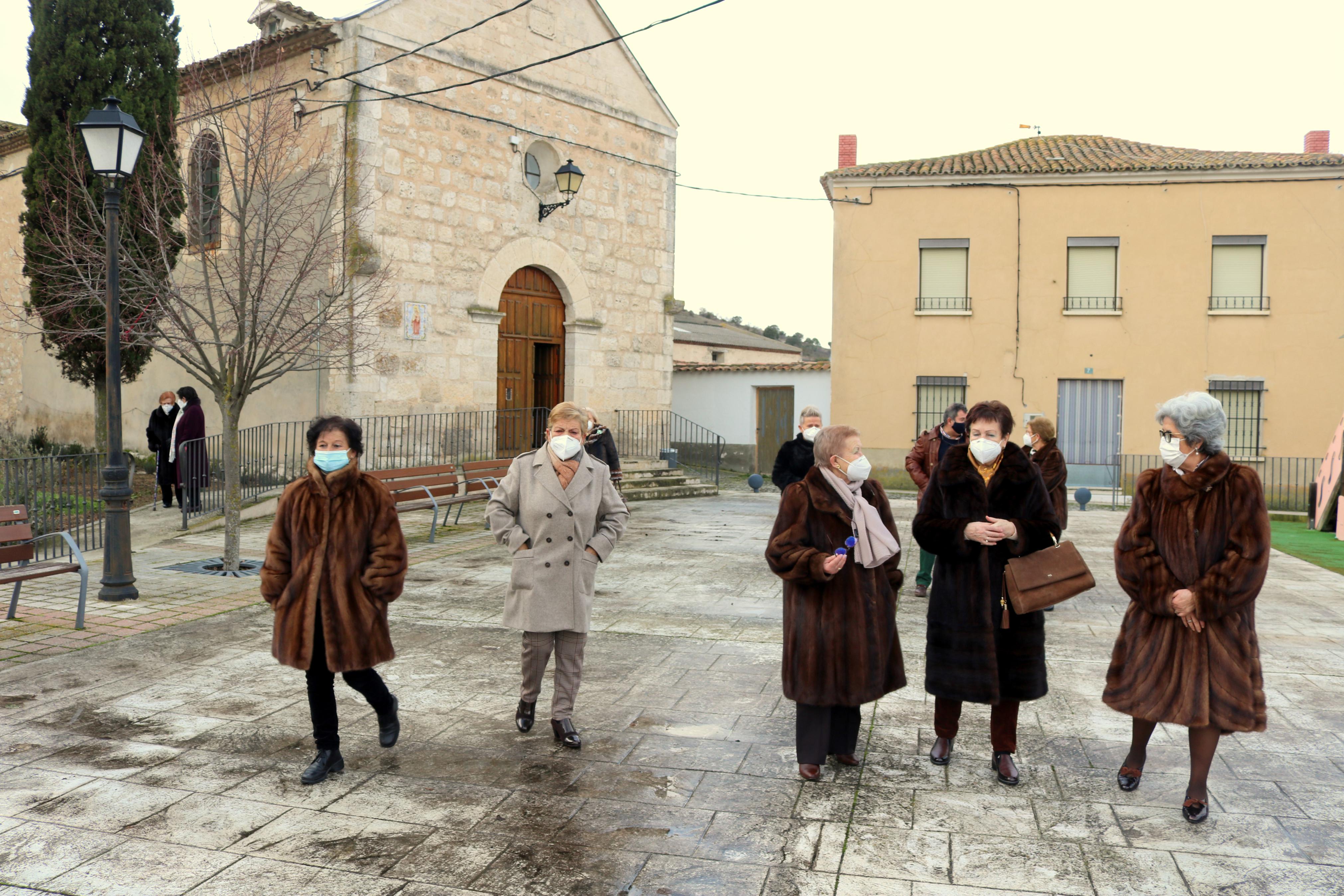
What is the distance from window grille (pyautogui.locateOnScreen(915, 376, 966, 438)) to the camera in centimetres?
2164

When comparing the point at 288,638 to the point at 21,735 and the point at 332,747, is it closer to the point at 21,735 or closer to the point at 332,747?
the point at 332,747

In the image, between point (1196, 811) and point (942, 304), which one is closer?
Result: point (1196, 811)

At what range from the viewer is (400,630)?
7.21 metres

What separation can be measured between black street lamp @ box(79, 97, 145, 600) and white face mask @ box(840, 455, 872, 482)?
5883 millimetres

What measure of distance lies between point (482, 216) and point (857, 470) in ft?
43.8

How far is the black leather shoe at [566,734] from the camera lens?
474 cm

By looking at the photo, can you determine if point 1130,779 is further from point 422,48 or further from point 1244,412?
point 1244,412

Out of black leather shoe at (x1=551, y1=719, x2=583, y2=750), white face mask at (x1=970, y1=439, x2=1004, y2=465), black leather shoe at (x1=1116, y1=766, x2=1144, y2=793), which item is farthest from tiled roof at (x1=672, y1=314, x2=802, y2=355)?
black leather shoe at (x1=1116, y1=766, x2=1144, y2=793)

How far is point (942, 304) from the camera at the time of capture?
2175 centimetres

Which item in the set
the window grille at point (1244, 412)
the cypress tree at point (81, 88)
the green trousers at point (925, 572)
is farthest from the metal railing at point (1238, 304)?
the cypress tree at point (81, 88)

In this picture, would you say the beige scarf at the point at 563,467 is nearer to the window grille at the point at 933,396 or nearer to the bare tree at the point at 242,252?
the bare tree at the point at 242,252

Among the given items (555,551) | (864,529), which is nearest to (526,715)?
(555,551)

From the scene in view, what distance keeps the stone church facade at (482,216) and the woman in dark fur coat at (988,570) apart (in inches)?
469

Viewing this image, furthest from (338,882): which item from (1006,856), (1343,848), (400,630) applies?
(400,630)
